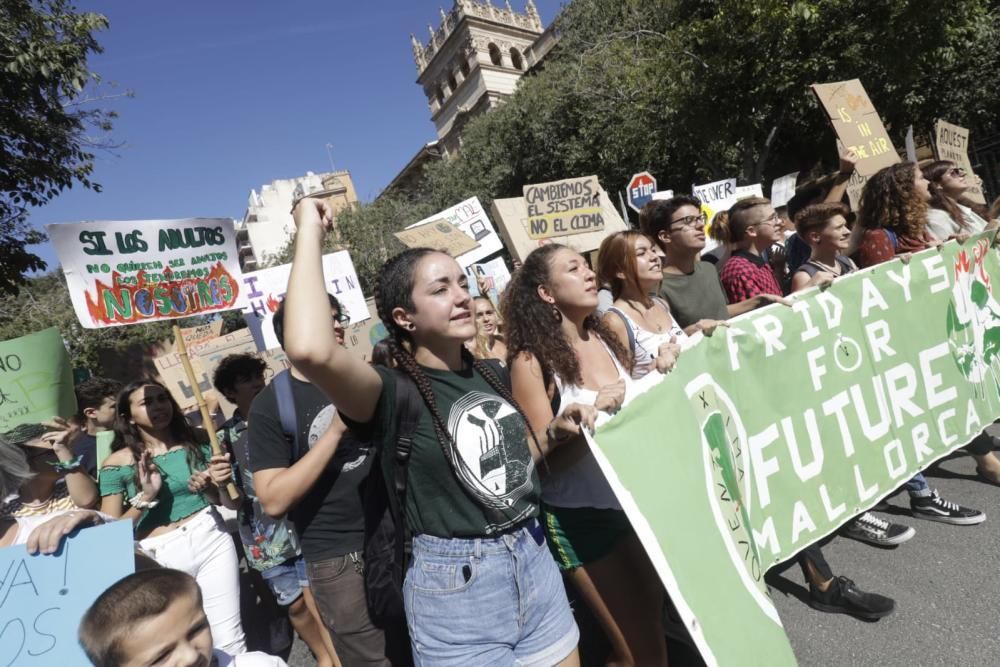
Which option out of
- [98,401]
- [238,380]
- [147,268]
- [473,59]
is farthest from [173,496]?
[473,59]

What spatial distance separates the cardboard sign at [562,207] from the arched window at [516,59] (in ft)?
Answer: 131

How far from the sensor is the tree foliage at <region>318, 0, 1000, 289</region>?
937 centimetres

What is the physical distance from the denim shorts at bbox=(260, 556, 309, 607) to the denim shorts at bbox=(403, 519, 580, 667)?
4.48 feet

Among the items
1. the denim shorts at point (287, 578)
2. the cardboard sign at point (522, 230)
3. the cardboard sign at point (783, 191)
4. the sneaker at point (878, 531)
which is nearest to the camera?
the denim shorts at point (287, 578)

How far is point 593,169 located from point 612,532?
60.2 ft

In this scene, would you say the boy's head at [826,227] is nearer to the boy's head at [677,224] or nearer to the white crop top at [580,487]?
the boy's head at [677,224]

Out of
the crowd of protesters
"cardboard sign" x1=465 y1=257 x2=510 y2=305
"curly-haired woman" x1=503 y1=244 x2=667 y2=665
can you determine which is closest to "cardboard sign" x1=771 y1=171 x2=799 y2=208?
"cardboard sign" x1=465 y1=257 x2=510 y2=305

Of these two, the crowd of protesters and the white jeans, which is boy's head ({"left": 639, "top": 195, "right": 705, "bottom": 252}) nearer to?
the crowd of protesters

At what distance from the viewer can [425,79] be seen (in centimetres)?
4622

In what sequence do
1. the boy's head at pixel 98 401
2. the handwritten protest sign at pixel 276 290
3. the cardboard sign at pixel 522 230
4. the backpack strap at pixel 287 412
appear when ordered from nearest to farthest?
the backpack strap at pixel 287 412, the boy's head at pixel 98 401, the handwritten protest sign at pixel 276 290, the cardboard sign at pixel 522 230

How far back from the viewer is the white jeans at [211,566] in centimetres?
246

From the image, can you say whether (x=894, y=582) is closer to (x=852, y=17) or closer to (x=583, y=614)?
(x=583, y=614)

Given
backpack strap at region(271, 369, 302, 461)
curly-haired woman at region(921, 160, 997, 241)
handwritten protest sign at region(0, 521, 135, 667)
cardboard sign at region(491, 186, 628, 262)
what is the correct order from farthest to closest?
cardboard sign at region(491, 186, 628, 262) < curly-haired woman at region(921, 160, 997, 241) < backpack strap at region(271, 369, 302, 461) < handwritten protest sign at region(0, 521, 135, 667)

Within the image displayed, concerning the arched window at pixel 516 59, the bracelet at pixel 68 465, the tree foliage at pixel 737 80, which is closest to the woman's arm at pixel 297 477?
the bracelet at pixel 68 465
